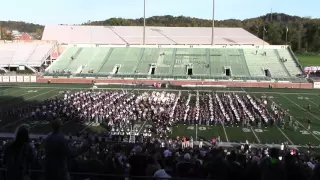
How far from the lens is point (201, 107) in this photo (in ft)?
80.5

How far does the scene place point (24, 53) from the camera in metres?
54.5

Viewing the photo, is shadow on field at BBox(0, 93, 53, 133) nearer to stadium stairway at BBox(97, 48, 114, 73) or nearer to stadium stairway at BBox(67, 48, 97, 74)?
stadium stairway at BBox(67, 48, 97, 74)

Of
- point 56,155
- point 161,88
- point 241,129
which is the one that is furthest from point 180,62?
point 56,155

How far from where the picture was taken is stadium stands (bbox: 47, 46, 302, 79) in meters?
43.7

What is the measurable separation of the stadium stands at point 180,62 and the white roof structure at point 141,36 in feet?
31.4

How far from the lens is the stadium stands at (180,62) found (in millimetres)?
43709

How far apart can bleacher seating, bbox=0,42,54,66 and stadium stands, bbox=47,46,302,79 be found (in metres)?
4.17

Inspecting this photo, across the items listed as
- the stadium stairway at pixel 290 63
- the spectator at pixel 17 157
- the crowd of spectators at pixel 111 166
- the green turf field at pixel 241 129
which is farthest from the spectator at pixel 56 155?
the stadium stairway at pixel 290 63

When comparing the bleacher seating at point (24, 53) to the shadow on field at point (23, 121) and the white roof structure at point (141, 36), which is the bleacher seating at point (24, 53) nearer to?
the white roof structure at point (141, 36)

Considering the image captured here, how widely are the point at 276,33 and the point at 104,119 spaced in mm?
74427

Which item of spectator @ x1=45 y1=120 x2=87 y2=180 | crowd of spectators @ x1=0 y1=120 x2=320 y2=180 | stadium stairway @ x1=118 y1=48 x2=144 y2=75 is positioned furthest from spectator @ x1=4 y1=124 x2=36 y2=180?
stadium stairway @ x1=118 y1=48 x2=144 y2=75

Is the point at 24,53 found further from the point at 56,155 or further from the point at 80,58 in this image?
the point at 56,155

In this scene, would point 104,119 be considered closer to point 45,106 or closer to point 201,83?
point 45,106

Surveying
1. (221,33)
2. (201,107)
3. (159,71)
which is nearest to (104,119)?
(201,107)
